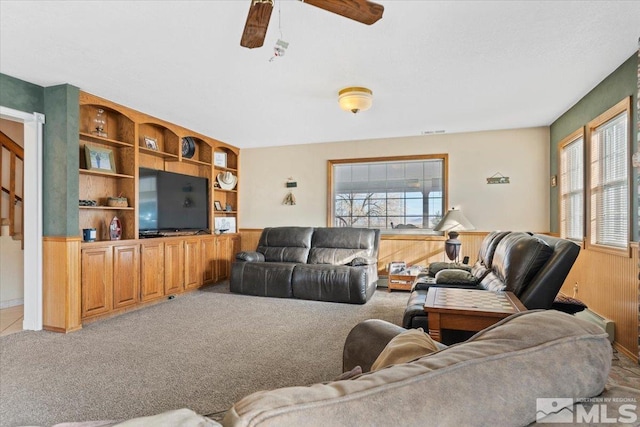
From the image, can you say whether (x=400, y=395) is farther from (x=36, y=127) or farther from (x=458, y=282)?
(x=36, y=127)

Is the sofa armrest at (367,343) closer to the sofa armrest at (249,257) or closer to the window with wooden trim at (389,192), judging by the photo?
the sofa armrest at (249,257)

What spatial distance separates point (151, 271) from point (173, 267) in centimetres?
42

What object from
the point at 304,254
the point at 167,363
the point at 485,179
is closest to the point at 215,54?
the point at 167,363

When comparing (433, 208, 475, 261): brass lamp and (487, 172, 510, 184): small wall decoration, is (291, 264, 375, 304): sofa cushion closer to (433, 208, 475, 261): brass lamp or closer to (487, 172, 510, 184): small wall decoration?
(433, 208, 475, 261): brass lamp

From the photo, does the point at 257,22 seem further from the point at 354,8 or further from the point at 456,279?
the point at 456,279

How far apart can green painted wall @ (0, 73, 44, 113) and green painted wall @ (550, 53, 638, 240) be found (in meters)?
5.42

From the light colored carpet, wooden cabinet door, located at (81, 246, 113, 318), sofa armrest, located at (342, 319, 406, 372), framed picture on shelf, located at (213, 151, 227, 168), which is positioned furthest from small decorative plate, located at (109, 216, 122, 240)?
sofa armrest, located at (342, 319, 406, 372)

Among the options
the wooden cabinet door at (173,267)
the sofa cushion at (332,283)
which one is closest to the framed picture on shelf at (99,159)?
the wooden cabinet door at (173,267)

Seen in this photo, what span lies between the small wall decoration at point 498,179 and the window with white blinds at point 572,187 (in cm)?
76

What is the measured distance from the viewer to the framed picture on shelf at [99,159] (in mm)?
3938

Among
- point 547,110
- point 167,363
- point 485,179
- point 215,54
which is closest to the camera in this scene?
point 167,363

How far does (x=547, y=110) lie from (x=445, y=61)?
226 cm

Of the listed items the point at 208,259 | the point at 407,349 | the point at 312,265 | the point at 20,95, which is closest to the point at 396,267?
the point at 312,265

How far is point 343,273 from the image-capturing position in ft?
15.3
